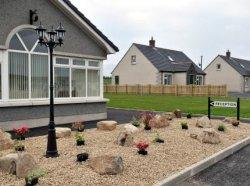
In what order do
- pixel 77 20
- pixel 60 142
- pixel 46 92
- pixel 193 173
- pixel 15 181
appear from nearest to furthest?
pixel 15 181 < pixel 193 173 < pixel 60 142 < pixel 46 92 < pixel 77 20

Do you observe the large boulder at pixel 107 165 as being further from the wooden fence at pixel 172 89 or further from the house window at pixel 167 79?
the house window at pixel 167 79

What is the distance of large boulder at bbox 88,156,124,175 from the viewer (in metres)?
7.66

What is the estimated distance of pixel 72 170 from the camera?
25.6ft

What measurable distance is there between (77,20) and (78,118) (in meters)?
4.62

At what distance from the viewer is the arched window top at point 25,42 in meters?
14.4

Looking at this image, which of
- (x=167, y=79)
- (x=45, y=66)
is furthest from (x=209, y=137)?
(x=167, y=79)

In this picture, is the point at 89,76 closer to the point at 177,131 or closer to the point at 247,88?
the point at 177,131

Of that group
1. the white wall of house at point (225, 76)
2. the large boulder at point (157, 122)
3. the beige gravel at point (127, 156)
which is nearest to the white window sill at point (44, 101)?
the beige gravel at point (127, 156)

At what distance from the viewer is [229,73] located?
65.4m

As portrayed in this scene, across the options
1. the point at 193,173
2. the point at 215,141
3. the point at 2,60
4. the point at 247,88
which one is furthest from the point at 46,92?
the point at 247,88

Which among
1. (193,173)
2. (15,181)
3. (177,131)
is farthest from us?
(177,131)

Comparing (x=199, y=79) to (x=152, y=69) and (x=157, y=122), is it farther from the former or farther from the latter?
(x=157, y=122)

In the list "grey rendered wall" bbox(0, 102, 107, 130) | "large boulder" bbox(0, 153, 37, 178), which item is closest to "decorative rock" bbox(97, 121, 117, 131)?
"grey rendered wall" bbox(0, 102, 107, 130)

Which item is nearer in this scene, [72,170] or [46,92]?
[72,170]
